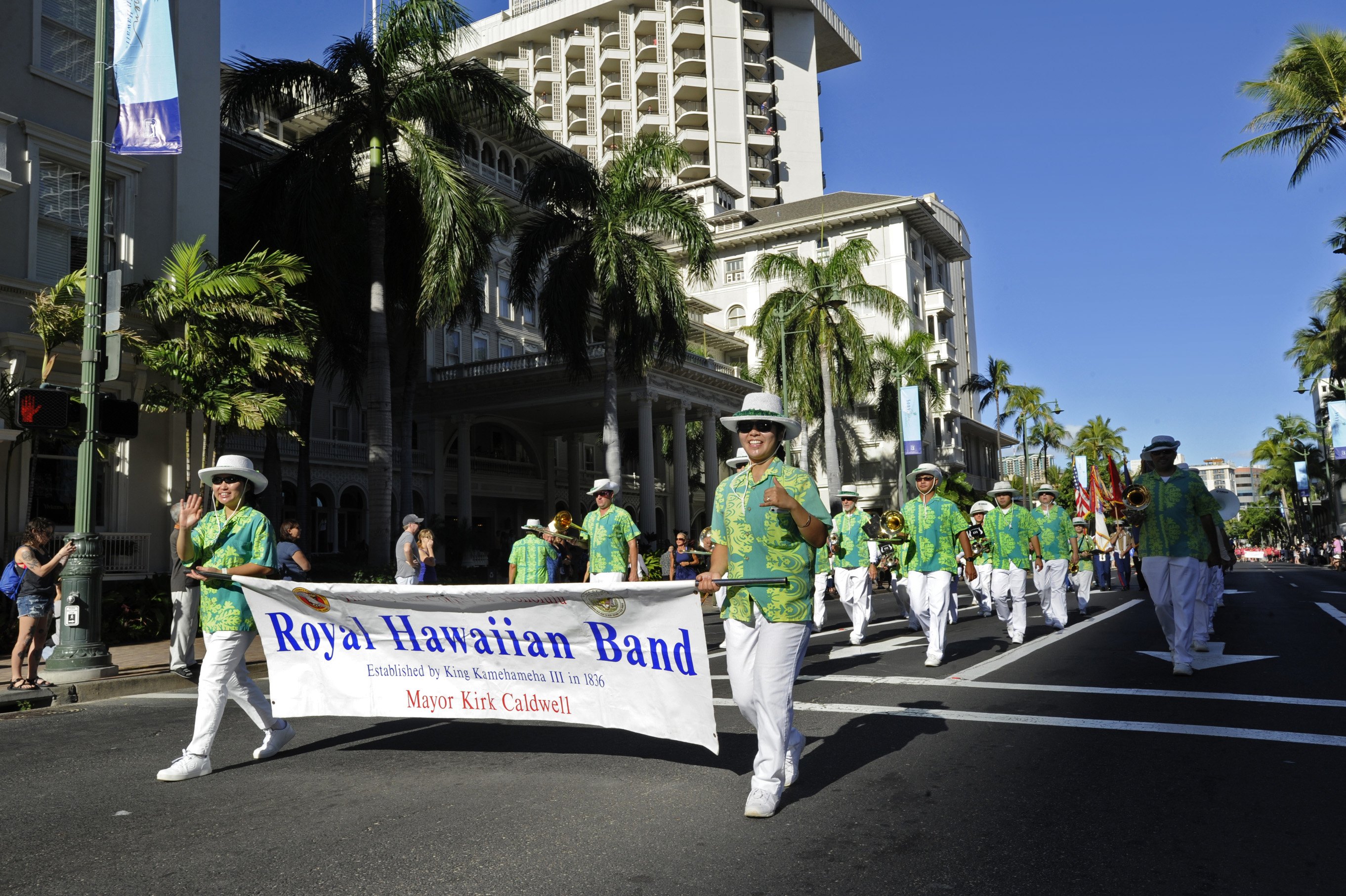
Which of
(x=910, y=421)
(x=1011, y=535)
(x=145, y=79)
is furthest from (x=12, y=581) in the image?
(x=910, y=421)

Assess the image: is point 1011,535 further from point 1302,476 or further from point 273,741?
point 1302,476

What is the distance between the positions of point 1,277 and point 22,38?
424cm

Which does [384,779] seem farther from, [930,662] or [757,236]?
[757,236]

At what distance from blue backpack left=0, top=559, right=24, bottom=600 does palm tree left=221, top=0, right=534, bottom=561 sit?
9987 millimetres

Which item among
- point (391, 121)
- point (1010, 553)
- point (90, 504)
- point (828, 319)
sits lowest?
point (1010, 553)

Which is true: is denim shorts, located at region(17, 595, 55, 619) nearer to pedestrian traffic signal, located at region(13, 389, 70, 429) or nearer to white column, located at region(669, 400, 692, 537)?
pedestrian traffic signal, located at region(13, 389, 70, 429)

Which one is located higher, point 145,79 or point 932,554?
point 145,79

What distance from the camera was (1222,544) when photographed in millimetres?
9867

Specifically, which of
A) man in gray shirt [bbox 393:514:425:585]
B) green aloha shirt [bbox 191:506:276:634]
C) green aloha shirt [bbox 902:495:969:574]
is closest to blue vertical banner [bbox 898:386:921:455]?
man in gray shirt [bbox 393:514:425:585]

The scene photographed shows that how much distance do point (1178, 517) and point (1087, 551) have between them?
10706mm

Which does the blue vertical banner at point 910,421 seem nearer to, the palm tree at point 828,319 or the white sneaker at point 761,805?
the palm tree at point 828,319

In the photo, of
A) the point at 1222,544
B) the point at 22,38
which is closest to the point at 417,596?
the point at 1222,544

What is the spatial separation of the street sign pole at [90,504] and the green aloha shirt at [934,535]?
8.69 m

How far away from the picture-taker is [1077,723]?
693 cm
